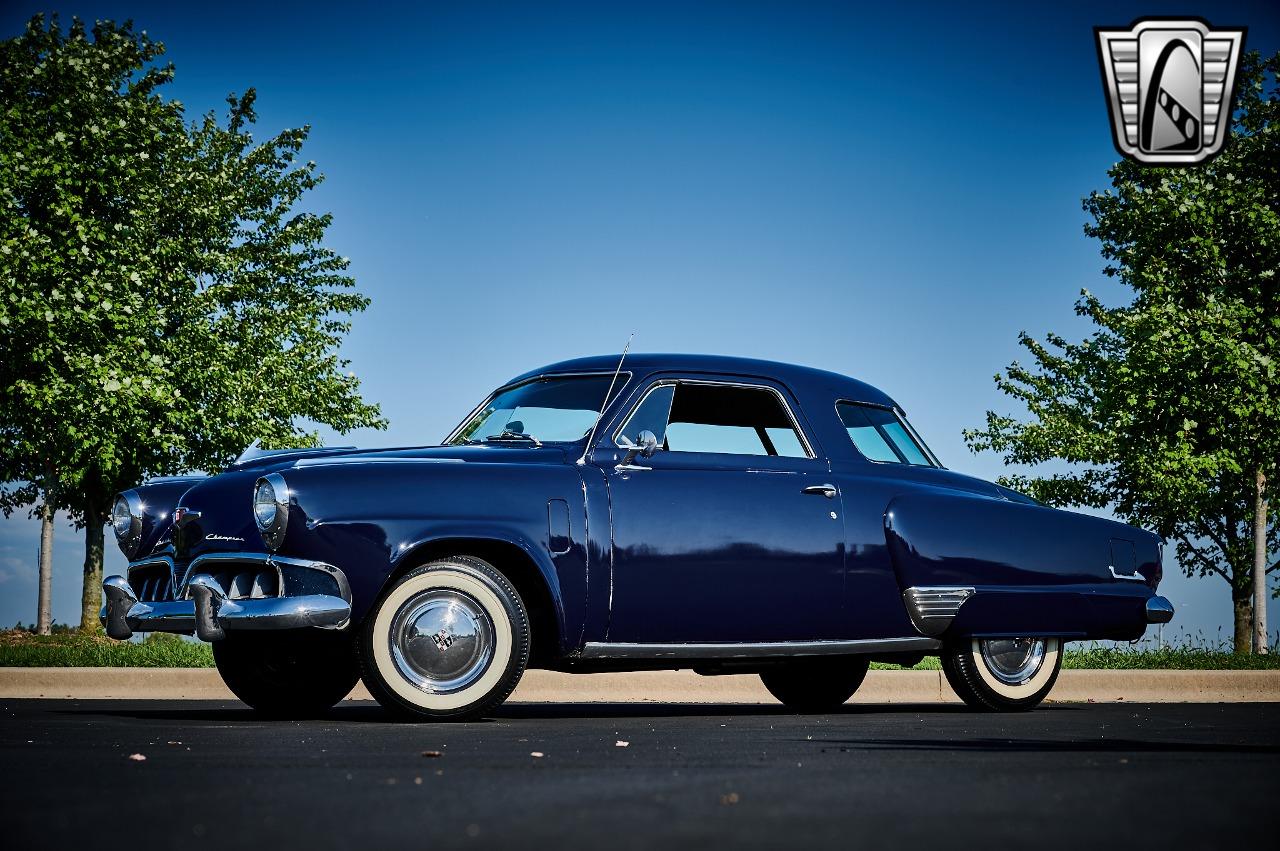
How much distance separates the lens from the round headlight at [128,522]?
773 centimetres

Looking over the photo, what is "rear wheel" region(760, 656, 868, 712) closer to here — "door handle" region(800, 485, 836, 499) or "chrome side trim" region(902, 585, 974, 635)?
"chrome side trim" region(902, 585, 974, 635)

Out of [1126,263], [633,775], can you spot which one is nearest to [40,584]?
[1126,263]

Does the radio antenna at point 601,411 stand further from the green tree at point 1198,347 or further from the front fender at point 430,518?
the green tree at point 1198,347

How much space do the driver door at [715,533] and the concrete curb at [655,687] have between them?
10.4 ft

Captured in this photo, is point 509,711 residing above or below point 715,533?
below

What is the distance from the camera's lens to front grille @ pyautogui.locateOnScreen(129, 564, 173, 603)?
7.37m

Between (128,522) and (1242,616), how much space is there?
20.8 m

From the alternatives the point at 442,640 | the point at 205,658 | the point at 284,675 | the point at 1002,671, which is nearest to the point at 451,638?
→ the point at 442,640

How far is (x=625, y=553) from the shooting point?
7.22m

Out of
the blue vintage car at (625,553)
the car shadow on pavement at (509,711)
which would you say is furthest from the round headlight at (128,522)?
the car shadow on pavement at (509,711)

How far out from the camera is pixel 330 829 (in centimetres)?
335

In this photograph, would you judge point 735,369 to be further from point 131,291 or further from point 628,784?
point 131,291

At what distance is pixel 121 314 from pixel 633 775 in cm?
1666

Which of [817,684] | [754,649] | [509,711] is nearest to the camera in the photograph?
[754,649]
